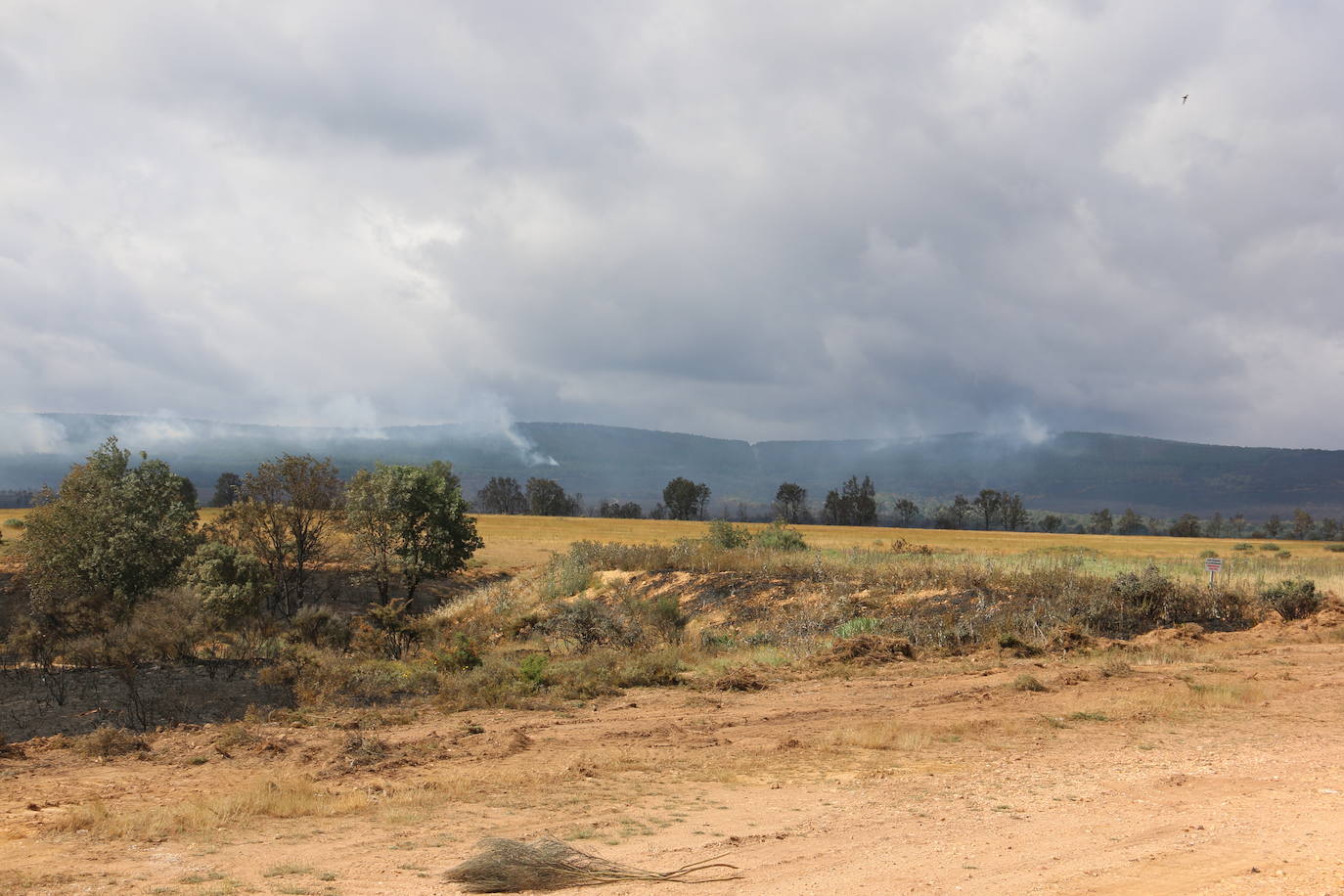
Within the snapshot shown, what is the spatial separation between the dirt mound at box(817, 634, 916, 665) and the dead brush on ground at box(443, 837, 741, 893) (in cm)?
1254

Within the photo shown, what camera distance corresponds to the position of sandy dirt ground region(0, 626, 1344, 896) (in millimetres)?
6988

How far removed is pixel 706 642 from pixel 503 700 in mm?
7991

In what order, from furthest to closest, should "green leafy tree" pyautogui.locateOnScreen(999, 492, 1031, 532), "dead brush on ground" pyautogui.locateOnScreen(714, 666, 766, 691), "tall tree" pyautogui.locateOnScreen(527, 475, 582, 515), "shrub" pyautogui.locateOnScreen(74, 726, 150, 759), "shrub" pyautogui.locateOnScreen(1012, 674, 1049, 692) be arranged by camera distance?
"tall tree" pyautogui.locateOnScreen(527, 475, 582, 515), "green leafy tree" pyautogui.locateOnScreen(999, 492, 1031, 532), "dead brush on ground" pyautogui.locateOnScreen(714, 666, 766, 691), "shrub" pyautogui.locateOnScreen(1012, 674, 1049, 692), "shrub" pyautogui.locateOnScreen(74, 726, 150, 759)

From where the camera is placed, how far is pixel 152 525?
27.2m

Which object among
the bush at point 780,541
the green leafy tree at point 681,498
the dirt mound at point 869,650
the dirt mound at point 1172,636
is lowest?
the dirt mound at point 869,650

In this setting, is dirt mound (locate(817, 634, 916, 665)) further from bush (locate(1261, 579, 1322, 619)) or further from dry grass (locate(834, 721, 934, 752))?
bush (locate(1261, 579, 1322, 619))

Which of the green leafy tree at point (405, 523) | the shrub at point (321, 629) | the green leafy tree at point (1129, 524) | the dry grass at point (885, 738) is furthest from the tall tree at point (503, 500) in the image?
the dry grass at point (885, 738)

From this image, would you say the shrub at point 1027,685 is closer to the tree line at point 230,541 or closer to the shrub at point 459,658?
the shrub at point 459,658

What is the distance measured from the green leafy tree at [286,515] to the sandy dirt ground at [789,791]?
779 inches

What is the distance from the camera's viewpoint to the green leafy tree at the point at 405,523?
3444 centimetres

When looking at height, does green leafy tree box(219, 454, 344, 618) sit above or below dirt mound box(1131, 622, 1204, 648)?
above

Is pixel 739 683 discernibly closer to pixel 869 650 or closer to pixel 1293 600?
pixel 869 650

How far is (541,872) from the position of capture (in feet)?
22.5

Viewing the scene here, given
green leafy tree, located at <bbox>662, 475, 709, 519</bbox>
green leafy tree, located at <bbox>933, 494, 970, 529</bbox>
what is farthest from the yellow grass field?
green leafy tree, located at <bbox>933, 494, 970, 529</bbox>
